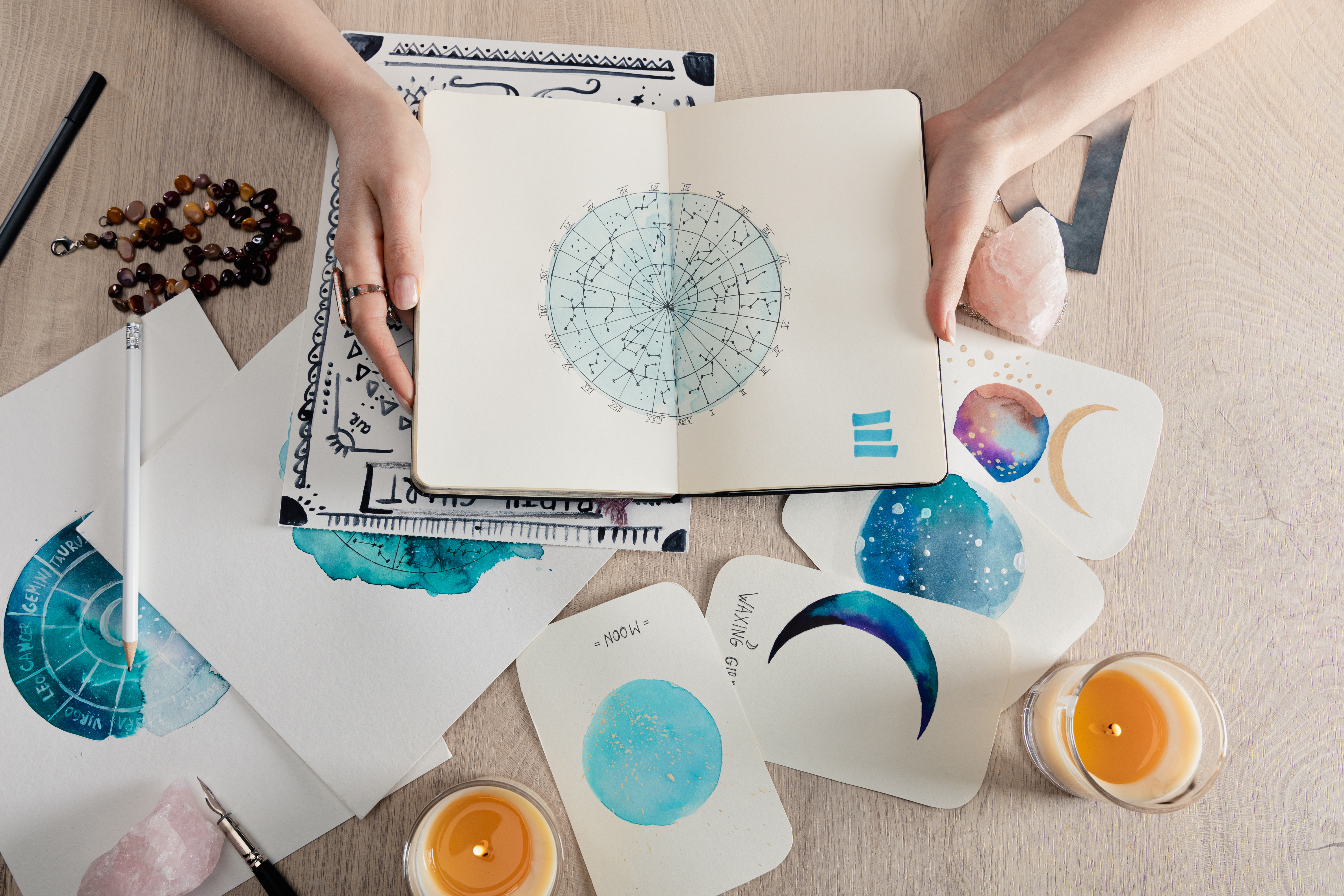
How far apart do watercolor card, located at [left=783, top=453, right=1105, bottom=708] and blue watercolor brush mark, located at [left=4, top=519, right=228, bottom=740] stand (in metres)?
0.52

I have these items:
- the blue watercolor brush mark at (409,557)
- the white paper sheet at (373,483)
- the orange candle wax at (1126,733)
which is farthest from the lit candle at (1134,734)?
the blue watercolor brush mark at (409,557)

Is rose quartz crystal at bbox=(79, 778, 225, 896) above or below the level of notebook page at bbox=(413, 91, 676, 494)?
below

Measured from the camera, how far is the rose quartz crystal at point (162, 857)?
0.55 metres

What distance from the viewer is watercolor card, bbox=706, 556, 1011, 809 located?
1.97 feet

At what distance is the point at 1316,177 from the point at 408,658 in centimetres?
92

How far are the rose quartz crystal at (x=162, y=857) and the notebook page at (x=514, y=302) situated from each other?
326mm

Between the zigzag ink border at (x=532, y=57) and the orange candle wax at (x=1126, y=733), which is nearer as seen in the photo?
the orange candle wax at (x=1126, y=733)

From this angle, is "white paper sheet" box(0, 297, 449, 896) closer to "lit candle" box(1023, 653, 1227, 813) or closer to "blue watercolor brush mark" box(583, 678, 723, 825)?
"blue watercolor brush mark" box(583, 678, 723, 825)

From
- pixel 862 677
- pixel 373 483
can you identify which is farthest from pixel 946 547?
pixel 373 483

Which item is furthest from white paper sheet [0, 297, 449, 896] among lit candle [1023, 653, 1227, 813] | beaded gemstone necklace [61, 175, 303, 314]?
lit candle [1023, 653, 1227, 813]

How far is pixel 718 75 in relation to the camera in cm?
68

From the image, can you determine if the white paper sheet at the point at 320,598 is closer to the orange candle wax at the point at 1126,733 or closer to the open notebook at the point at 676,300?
the open notebook at the point at 676,300

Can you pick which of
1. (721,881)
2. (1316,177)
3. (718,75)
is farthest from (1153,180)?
(721,881)

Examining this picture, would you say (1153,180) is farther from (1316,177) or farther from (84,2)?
(84,2)
